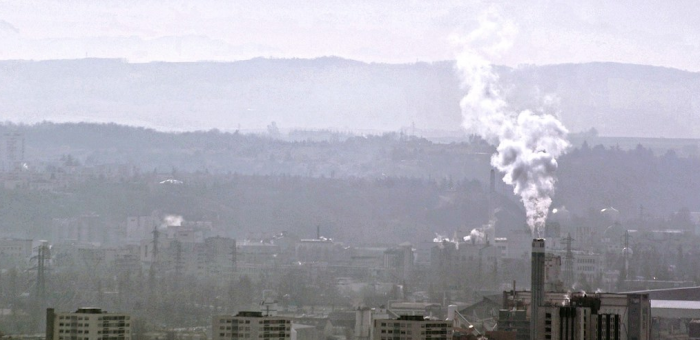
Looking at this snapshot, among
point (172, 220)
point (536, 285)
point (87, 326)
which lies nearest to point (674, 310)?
point (536, 285)

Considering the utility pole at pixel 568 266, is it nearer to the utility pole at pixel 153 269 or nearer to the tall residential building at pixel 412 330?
the utility pole at pixel 153 269

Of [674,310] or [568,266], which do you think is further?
[568,266]

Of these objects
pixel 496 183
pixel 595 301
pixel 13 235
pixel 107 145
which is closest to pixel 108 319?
pixel 595 301

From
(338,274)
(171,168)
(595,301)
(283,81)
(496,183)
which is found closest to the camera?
(595,301)

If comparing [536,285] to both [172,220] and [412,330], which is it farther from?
[172,220]

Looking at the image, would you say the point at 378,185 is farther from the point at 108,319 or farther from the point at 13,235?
the point at 108,319

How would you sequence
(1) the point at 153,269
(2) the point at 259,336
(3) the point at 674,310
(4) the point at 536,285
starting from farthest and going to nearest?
1. (1) the point at 153,269
2. (3) the point at 674,310
3. (4) the point at 536,285
4. (2) the point at 259,336

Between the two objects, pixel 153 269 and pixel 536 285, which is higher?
pixel 153 269
